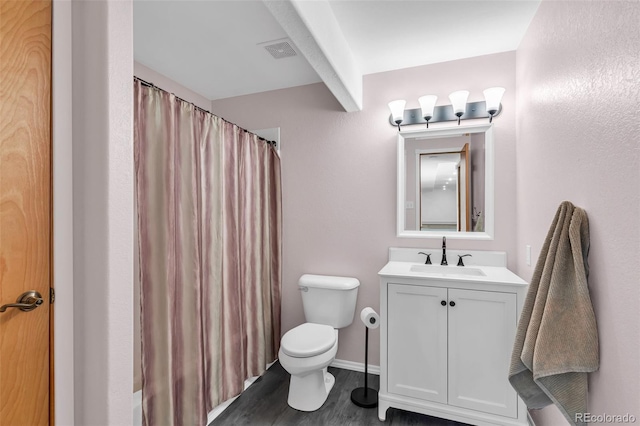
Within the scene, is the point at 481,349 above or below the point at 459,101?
below

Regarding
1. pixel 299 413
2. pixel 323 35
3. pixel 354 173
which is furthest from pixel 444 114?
pixel 299 413

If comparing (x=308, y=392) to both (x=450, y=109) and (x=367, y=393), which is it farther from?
(x=450, y=109)

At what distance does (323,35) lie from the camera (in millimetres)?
1626

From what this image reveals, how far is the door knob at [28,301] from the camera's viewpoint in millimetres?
860

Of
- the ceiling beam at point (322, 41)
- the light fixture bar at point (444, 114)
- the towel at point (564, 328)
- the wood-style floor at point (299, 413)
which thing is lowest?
the wood-style floor at point (299, 413)

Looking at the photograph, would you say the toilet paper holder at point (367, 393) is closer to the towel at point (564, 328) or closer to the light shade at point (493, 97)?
the towel at point (564, 328)

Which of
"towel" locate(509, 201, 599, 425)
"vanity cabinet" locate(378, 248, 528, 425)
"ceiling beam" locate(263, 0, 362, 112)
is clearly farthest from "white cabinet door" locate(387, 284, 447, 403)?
"ceiling beam" locate(263, 0, 362, 112)

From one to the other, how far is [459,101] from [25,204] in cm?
232

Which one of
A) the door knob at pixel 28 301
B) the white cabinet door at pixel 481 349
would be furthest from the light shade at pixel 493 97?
the door knob at pixel 28 301

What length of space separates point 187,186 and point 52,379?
3.43 feet

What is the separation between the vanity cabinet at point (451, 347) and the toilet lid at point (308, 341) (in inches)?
14.9

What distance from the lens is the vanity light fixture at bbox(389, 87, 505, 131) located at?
6.88ft

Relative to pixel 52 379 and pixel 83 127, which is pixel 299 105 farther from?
pixel 52 379

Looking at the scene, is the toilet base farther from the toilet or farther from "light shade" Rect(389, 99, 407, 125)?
"light shade" Rect(389, 99, 407, 125)
